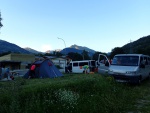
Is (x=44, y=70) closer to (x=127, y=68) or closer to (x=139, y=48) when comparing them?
(x=127, y=68)

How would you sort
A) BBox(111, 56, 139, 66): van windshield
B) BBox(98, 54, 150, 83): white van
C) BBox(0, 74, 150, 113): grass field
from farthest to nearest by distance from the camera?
BBox(111, 56, 139, 66): van windshield < BBox(98, 54, 150, 83): white van < BBox(0, 74, 150, 113): grass field

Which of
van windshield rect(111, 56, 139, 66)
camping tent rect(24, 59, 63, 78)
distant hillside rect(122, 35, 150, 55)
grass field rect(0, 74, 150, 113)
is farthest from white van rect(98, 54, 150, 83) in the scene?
distant hillside rect(122, 35, 150, 55)

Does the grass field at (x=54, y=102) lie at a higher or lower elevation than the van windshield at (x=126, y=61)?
lower

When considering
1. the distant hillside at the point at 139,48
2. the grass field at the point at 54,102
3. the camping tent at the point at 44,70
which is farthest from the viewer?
the distant hillside at the point at 139,48

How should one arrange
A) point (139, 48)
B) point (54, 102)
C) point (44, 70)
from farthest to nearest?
point (139, 48) < point (44, 70) < point (54, 102)

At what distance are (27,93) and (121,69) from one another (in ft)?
27.2

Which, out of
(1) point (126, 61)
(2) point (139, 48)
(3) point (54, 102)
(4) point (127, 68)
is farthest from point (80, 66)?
(2) point (139, 48)

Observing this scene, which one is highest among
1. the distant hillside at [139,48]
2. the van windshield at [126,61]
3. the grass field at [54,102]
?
the distant hillside at [139,48]

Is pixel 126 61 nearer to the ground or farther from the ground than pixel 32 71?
farther from the ground

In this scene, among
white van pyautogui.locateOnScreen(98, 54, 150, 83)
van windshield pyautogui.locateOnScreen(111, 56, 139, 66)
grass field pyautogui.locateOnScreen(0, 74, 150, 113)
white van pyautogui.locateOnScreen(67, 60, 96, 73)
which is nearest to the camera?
grass field pyautogui.locateOnScreen(0, 74, 150, 113)

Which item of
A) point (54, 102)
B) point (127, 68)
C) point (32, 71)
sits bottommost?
point (54, 102)

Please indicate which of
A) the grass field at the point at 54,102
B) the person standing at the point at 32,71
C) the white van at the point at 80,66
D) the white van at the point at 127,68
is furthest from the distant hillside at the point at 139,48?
the grass field at the point at 54,102

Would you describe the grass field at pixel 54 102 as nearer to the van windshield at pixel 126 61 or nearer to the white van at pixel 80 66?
the van windshield at pixel 126 61

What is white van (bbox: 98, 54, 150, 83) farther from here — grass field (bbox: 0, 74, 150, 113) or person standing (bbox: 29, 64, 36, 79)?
person standing (bbox: 29, 64, 36, 79)
